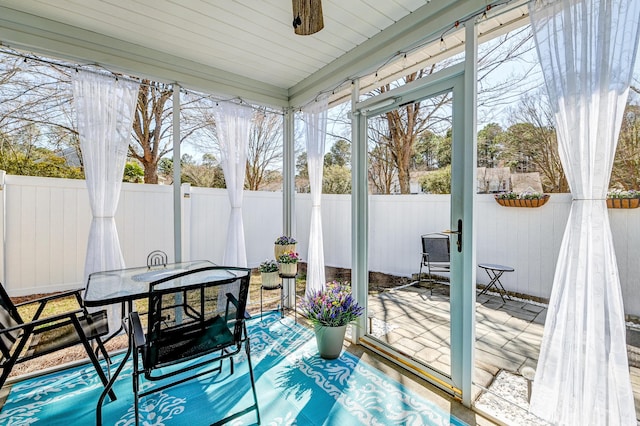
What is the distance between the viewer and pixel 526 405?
1822 millimetres

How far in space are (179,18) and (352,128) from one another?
1.66m

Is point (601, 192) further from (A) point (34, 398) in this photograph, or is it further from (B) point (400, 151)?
(A) point (34, 398)

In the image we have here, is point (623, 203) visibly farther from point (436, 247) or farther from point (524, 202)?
point (436, 247)

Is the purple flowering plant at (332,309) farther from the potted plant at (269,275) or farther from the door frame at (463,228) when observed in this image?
the potted plant at (269,275)

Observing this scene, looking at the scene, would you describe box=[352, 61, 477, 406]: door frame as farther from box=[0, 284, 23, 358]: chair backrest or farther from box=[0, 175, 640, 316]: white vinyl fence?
box=[0, 284, 23, 358]: chair backrest

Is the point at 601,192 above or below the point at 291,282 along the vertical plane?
above

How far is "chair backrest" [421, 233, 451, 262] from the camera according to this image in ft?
7.27

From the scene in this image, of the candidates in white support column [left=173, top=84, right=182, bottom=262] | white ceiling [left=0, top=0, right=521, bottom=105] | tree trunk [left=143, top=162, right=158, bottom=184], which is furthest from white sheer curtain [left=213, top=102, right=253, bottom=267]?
tree trunk [left=143, top=162, right=158, bottom=184]

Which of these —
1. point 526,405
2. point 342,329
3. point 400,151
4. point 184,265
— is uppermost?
point 400,151

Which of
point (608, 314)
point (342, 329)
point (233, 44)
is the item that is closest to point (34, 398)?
point (342, 329)

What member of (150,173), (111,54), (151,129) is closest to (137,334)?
(111,54)

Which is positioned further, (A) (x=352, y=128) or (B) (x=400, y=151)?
(A) (x=352, y=128)

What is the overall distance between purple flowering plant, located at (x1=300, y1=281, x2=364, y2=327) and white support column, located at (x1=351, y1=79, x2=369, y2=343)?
0.21m

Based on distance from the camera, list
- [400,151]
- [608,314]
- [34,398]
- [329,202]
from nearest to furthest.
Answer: [608,314]
[34,398]
[400,151]
[329,202]
